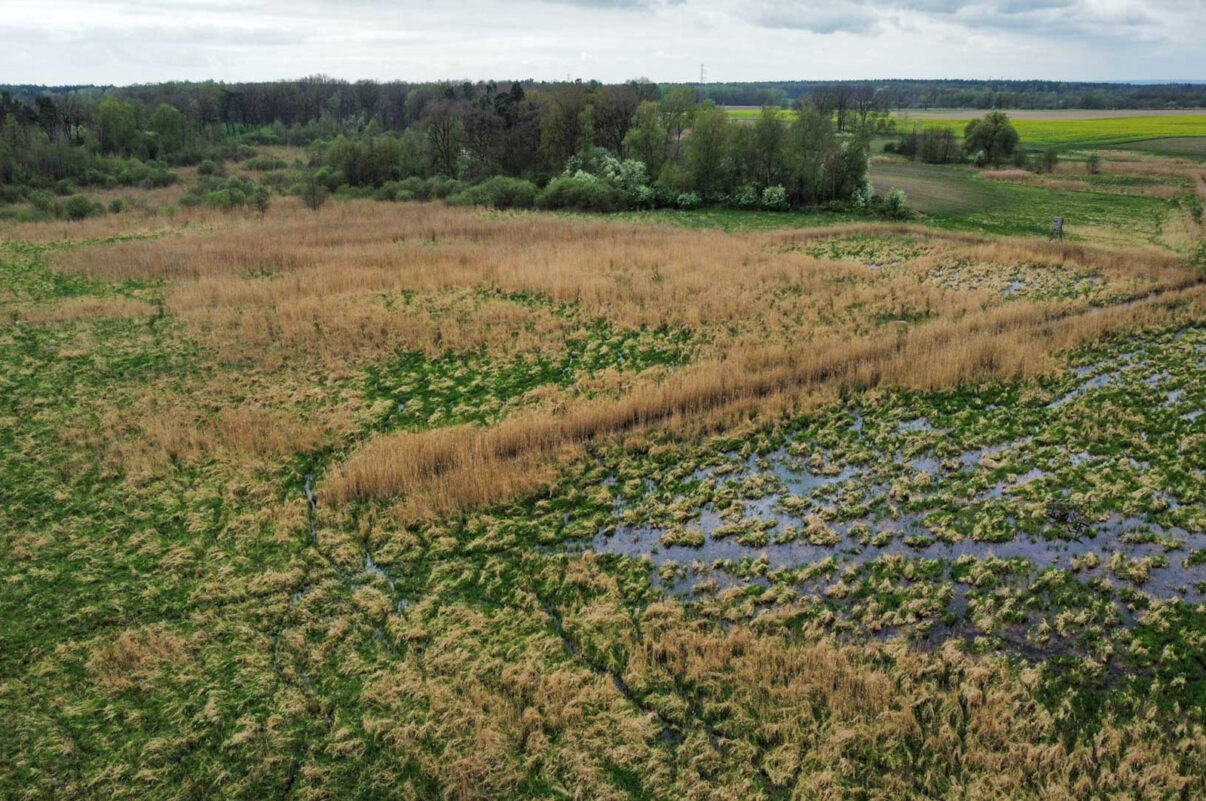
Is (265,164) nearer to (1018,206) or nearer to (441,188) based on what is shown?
(441,188)

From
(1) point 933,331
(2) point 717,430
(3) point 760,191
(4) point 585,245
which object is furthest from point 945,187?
(2) point 717,430

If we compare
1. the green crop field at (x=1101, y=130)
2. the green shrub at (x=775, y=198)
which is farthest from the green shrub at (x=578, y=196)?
the green crop field at (x=1101, y=130)

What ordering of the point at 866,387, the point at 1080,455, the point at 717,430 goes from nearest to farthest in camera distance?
the point at 1080,455 → the point at 717,430 → the point at 866,387

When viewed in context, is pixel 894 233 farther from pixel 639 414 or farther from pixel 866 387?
pixel 639 414

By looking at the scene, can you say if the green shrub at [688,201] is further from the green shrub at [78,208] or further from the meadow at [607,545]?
the green shrub at [78,208]

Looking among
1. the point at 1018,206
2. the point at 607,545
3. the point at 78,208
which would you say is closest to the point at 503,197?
the point at 78,208

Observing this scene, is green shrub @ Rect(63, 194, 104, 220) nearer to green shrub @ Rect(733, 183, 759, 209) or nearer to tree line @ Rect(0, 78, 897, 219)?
tree line @ Rect(0, 78, 897, 219)

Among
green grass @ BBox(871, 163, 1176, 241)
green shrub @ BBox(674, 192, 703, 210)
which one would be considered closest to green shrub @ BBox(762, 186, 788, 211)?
green shrub @ BBox(674, 192, 703, 210)
